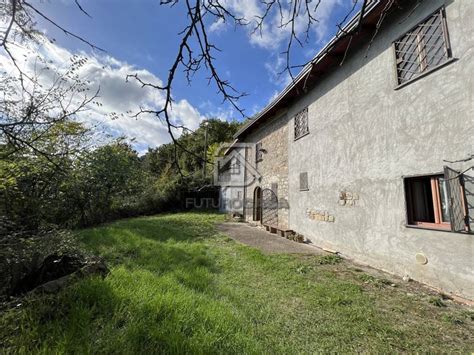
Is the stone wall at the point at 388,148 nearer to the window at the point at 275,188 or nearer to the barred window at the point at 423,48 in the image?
the barred window at the point at 423,48

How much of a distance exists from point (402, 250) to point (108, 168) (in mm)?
11007

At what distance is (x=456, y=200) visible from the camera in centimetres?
336

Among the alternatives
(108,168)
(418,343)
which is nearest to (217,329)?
(418,343)

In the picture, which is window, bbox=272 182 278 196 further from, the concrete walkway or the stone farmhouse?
the concrete walkway

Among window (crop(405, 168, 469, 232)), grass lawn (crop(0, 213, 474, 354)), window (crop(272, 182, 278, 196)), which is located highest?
window (crop(272, 182, 278, 196))

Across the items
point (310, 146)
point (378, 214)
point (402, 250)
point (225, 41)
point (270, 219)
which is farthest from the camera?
point (270, 219)

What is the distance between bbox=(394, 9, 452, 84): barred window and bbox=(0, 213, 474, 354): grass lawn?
3.77 m

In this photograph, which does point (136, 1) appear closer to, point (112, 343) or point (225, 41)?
point (225, 41)

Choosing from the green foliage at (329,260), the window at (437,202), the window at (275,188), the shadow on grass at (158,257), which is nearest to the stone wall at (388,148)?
the window at (437,202)

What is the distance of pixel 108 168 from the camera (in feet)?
34.3

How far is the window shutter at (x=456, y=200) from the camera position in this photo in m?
3.29

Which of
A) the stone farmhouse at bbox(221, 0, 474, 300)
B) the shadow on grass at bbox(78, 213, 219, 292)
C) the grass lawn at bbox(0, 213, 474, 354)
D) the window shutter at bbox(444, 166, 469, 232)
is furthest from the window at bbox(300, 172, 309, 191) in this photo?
the window shutter at bbox(444, 166, 469, 232)

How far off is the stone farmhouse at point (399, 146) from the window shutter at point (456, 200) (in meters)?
0.01

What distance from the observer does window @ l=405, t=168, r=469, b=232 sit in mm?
3342
